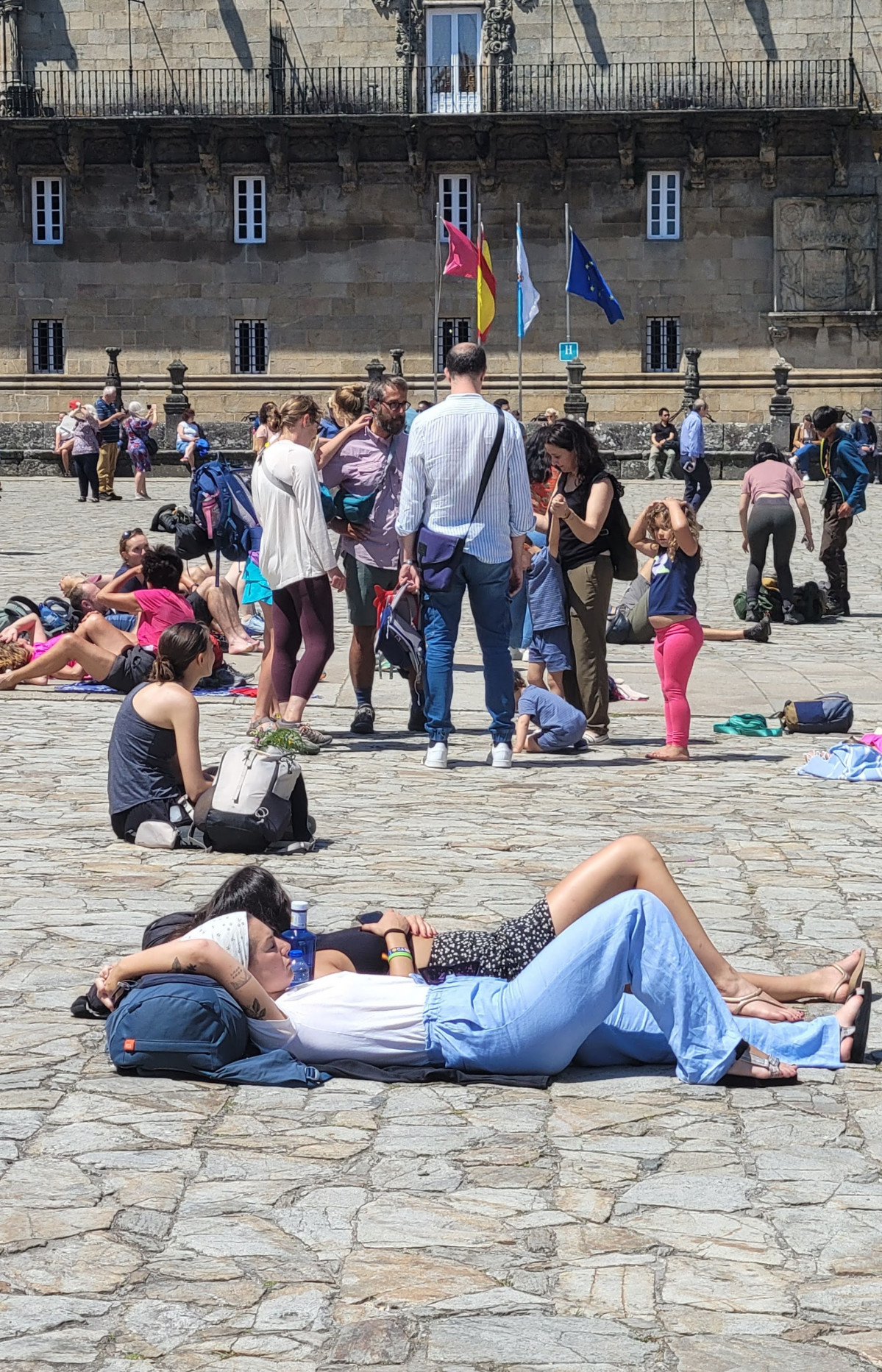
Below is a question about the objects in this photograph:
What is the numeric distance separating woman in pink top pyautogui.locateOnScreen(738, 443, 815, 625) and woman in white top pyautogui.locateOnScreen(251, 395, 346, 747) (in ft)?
23.4

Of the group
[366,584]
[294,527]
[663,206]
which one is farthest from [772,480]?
[663,206]

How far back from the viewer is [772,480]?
1805cm

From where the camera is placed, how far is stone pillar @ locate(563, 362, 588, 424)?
39750 millimetres

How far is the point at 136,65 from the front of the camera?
4372 centimetres

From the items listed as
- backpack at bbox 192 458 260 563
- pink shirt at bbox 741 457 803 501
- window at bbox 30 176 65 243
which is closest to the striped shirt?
backpack at bbox 192 458 260 563

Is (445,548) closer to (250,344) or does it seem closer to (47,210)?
(250,344)

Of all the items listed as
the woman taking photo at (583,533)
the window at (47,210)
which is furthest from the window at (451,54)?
the woman taking photo at (583,533)

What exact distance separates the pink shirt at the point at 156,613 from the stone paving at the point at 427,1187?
4045mm

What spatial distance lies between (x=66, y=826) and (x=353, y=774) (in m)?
2.02

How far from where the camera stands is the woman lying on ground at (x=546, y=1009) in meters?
5.16

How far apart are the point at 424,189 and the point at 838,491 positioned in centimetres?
2677

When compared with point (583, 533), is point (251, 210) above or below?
above

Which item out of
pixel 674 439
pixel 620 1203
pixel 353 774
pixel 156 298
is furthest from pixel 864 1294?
pixel 156 298

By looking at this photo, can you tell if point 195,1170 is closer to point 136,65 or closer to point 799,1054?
point 799,1054
